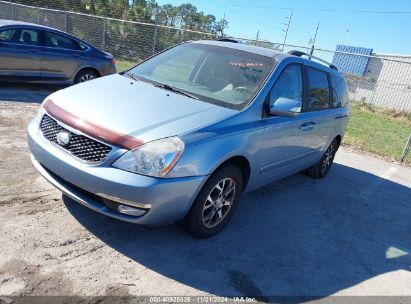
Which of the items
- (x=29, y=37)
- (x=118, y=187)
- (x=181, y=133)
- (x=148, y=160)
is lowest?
(x=118, y=187)

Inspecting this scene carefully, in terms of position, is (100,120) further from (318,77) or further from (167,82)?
(318,77)

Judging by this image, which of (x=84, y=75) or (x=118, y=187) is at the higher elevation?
(x=118, y=187)

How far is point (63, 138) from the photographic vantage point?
3354mm

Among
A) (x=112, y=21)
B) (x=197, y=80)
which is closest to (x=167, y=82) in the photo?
(x=197, y=80)

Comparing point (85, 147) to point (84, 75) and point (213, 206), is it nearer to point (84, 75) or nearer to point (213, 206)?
point (213, 206)

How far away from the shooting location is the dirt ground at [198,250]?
3053 mm

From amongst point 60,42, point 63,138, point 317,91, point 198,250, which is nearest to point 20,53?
point 60,42

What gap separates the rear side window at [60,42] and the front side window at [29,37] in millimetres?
250

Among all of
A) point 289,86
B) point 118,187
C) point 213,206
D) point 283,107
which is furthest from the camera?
point 289,86

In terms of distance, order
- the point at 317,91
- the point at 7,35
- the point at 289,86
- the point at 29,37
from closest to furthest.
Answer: the point at 289,86
the point at 317,91
the point at 7,35
the point at 29,37

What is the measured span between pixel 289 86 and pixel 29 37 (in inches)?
256

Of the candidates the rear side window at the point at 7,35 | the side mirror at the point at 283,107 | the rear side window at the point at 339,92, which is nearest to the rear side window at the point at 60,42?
the rear side window at the point at 7,35

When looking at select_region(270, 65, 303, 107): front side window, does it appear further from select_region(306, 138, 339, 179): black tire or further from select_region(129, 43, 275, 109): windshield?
select_region(306, 138, 339, 179): black tire

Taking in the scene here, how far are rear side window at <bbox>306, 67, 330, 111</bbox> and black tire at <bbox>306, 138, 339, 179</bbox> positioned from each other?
3.20 feet
